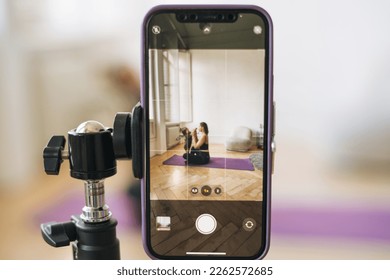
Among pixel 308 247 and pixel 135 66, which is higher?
pixel 135 66

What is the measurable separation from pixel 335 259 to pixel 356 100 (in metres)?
0.24

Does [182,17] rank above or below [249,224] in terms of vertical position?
above

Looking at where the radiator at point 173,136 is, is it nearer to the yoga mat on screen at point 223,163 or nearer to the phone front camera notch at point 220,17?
the yoga mat on screen at point 223,163

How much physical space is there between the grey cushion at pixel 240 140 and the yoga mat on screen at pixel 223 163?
16 mm

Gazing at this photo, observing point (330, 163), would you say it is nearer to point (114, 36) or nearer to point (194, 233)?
point (194, 233)

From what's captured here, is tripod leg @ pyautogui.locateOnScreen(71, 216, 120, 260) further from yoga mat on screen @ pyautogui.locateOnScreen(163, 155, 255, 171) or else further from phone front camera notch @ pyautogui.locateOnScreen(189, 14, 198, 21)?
phone front camera notch @ pyautogui.locateOnScreen(189, 14, 198, 21)

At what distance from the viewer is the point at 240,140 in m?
0.44

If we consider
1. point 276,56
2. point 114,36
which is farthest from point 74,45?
point 276,56

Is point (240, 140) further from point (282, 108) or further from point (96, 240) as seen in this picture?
point (96, 240)

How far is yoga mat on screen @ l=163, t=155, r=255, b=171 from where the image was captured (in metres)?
0.44

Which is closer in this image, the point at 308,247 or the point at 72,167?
the point at 72,167

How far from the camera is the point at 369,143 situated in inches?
19.0

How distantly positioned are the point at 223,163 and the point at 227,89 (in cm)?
10

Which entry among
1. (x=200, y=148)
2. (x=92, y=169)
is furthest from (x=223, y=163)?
(x=92, y=169)
